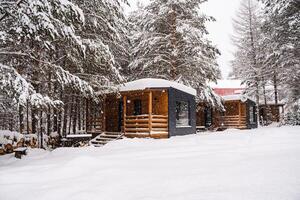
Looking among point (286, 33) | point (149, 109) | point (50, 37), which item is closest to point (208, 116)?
point (286, 33)

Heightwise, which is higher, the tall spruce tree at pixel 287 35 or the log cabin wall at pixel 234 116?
the tall spruce tree at pixel 287 35

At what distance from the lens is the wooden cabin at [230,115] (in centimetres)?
Result: 2650

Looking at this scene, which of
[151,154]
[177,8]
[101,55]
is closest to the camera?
[151,154]

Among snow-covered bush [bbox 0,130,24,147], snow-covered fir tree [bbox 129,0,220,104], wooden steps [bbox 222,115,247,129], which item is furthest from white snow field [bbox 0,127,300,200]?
wooden steps [bbox 222,115,247,129]

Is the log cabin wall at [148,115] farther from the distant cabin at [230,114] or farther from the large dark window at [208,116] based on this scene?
the large dark window at [208,116]

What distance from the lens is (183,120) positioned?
84.6ft

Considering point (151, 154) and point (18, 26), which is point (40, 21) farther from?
point (151, 154)

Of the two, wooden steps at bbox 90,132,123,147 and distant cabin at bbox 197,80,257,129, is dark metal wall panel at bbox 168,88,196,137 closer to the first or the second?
wooden steps at bbox 90,132,123,147

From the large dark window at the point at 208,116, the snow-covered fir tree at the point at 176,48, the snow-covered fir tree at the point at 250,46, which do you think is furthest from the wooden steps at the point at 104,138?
the snow-covered fir tree at the point at 250,46

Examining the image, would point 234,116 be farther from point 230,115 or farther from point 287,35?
point 287,35

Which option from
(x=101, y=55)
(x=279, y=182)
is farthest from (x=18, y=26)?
(x=279, y=182)

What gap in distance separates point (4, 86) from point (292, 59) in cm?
2244

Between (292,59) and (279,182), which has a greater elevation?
(292,59)

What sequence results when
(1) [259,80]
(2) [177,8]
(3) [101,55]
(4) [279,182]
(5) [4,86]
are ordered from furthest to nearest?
(1) [259,80], (2) [177,8], (3) [101,55], (5) [4,86], (4) [279,182]
